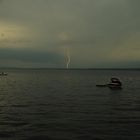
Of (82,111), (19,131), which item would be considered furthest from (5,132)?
(82,111)

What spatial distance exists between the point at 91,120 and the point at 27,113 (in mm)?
8902

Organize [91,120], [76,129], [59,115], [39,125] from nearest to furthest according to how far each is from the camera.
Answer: [76,129]
[39,125]
[91,120]
[59,115]

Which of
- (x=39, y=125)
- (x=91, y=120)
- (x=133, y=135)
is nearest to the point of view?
(x=133, y=135)

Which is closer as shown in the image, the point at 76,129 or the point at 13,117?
the point at 76,129

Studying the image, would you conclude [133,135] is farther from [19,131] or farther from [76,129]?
[19,131]

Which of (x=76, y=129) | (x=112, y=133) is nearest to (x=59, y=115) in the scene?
(x=76, y=129)

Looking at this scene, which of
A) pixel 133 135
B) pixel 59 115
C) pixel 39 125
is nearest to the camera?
pixel 133 135

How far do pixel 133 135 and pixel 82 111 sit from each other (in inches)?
536

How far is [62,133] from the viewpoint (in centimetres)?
2552

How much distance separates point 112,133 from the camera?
2541cm

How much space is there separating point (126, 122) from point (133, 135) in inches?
225

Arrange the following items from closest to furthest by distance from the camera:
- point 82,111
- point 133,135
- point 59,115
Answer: point 133,135, point 59,115, point 82,111

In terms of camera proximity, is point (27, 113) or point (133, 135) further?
point (27, 113)

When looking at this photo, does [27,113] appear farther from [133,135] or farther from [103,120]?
[133,135]
